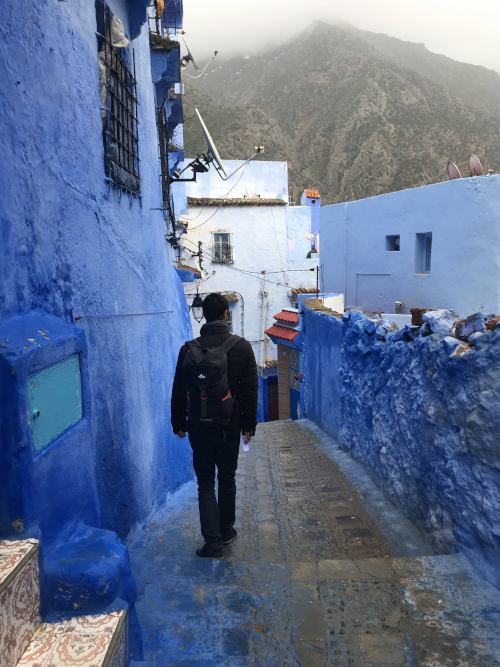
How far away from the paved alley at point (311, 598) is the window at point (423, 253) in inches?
443

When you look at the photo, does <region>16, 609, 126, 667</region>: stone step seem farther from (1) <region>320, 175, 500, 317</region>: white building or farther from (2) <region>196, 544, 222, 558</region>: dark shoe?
(1) <region>320, 175, 500, 317</region>: white building

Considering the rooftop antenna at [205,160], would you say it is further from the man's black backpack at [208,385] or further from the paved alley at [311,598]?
the paved alley at [311,598]

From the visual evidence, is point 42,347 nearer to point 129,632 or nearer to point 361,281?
Answer: point 129,632

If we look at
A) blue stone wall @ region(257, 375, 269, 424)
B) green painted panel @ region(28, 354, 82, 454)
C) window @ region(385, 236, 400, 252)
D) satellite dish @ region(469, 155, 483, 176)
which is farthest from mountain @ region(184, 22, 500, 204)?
green painted panel @ region(28, 354, 82, 454)

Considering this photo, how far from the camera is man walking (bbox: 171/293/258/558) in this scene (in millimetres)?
3316

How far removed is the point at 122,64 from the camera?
474 cm

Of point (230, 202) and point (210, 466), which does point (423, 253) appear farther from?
point (210, 466)

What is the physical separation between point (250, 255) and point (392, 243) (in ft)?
27.9

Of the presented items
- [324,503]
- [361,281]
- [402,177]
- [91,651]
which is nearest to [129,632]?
[91,651]

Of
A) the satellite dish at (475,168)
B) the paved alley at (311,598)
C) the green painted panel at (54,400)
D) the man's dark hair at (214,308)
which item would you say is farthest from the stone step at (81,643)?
the satellite dish at (475,168)

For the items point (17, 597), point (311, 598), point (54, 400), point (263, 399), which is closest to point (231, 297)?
point (263, 399)

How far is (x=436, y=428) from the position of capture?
3703mm

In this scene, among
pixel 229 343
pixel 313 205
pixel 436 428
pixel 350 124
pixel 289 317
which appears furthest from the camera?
pixel 350 124

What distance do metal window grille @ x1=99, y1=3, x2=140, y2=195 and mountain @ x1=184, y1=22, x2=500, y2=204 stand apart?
35.8 meters
